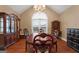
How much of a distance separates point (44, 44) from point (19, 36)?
1225 mm

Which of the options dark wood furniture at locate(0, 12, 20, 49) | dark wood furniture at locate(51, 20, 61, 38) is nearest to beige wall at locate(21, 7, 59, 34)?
dark wood furniture at locate(51, 20, 61, 38)

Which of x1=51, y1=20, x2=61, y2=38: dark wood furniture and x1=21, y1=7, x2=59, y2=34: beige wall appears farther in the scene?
x1=21, y1=7, x2=59, y2=34: beige wall

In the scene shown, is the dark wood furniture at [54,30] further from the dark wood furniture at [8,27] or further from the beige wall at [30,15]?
the dark wood furniture at [8,27]

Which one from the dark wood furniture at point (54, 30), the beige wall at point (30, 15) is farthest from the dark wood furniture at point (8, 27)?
the dark wood furniture at point (54, 30)

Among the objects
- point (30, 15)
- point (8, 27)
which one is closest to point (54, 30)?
point (30, 15)

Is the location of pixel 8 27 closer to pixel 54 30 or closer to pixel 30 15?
pixel 30 15

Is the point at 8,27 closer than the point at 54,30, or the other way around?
the point at 54,30

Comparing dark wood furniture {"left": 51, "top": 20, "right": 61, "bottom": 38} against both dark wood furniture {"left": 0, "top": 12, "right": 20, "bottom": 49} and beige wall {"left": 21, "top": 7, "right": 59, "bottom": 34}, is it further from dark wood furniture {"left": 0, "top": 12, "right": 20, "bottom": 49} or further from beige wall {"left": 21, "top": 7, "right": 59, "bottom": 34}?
dark wood furniture {"left": 0, "top": 12, "right": 20, "bottom": 49}

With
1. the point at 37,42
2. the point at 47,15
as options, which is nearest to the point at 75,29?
the point at 47,15

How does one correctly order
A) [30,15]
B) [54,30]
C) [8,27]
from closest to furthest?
1. [54,30]
2. [30,15]
3. [8,27]

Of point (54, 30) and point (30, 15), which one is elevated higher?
point (30, 15)
